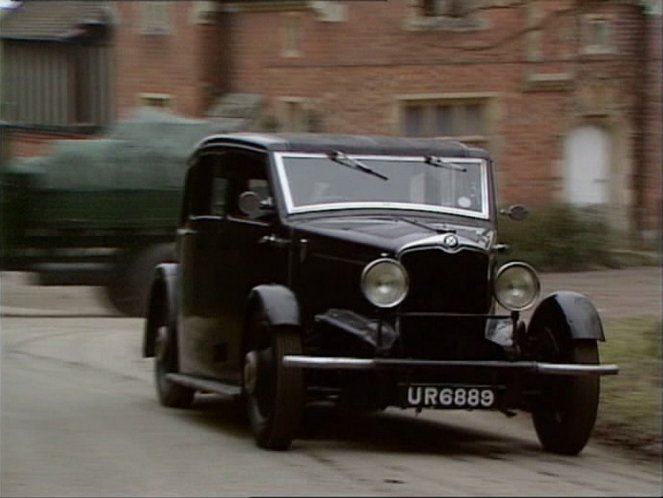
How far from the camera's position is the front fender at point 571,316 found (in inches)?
385

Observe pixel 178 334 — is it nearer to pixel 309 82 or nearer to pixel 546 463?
pixel 546 463

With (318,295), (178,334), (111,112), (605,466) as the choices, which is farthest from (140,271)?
(111,112)

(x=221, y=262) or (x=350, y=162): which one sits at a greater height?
(x=350, y=162)

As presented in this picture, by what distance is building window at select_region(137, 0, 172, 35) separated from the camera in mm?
33031

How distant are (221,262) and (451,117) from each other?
19606 mm

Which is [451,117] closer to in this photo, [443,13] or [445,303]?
[443,13]

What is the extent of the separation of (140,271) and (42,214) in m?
1.36

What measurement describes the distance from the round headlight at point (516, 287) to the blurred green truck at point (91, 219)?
9828 millimetres

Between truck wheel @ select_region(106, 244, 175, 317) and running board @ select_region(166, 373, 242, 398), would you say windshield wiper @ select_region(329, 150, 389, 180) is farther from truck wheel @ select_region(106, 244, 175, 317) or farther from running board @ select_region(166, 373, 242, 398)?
truck wheel @ select_region(106, 244, 175, 317)

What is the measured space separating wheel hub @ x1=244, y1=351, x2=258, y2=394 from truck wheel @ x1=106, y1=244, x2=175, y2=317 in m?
9.44

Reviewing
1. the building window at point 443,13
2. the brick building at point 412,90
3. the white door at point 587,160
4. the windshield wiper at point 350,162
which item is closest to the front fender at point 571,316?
the windshield wiper at point 350,162

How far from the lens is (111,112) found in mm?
35906

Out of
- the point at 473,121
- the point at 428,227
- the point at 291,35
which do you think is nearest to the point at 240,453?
the point at 428,227

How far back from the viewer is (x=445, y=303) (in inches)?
386
